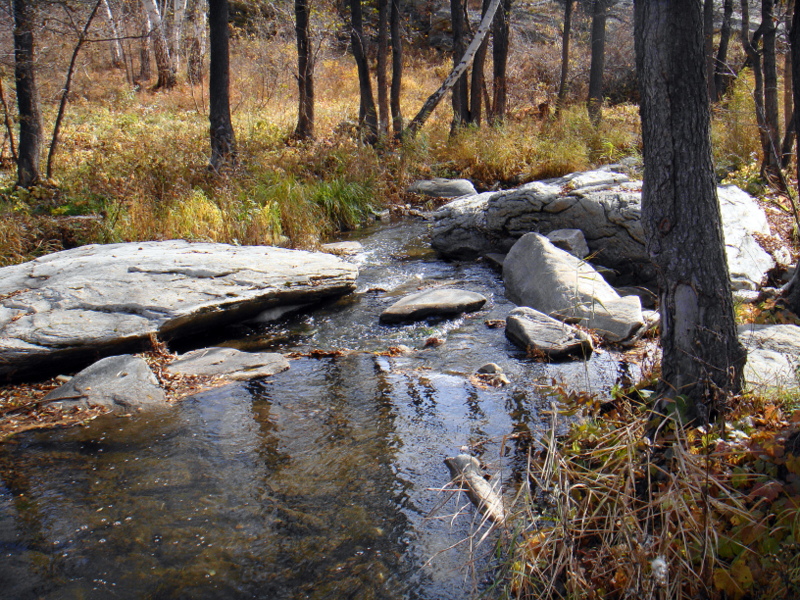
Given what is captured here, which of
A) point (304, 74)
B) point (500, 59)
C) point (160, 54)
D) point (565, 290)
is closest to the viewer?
point (565, 290)

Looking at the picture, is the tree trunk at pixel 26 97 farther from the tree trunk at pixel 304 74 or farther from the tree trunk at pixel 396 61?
the tree trunk at pixel 396 61

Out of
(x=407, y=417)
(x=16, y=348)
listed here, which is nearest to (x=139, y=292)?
(x=16, y=348)

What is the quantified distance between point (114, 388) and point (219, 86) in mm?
7473

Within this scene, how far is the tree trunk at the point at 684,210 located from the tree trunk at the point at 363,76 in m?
10.7

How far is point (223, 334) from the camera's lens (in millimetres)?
6520

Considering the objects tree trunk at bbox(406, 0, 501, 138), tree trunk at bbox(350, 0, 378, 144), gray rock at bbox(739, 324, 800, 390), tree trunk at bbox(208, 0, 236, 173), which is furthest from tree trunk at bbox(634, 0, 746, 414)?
tree trunk at bbox(406, 0, 501, 138)

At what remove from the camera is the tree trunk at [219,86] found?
35.3ft

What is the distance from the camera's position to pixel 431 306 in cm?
665

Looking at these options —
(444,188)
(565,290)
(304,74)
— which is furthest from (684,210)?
(304,74)

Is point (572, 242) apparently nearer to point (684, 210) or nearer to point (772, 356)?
point (772, 356)

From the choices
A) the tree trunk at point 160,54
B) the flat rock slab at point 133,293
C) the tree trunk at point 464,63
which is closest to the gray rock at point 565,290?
the flat rock slab at point 133,293

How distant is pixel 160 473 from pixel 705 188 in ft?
11.6

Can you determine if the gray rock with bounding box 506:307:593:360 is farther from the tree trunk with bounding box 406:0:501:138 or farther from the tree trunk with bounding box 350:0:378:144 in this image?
the tree trunk with bounding box 406:0:501:138

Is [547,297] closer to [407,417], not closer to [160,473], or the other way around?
[407,417]
